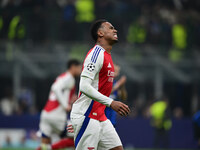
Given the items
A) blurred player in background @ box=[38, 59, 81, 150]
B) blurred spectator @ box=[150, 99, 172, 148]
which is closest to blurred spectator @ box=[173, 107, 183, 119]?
blurred spectator @ box=[150, 99, 172, 148]

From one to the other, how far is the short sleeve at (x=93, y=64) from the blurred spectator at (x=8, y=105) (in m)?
10.0

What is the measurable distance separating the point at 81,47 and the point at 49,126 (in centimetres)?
559

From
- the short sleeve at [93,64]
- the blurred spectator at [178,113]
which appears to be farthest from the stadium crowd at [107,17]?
the short sleeve at [93,64]

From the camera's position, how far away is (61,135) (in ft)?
34.1

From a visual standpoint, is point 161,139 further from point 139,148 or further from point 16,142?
point 16,142

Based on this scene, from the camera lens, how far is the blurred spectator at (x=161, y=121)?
15.6 meters

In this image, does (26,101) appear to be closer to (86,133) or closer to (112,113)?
(112,113)

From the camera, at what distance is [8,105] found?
1555cm

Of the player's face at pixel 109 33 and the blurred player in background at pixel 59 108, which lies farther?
the blurred player in background at pixel 59 108

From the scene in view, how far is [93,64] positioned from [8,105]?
405 inches

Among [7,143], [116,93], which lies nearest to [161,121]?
[7,143]

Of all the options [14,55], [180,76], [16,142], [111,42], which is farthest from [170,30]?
[111,42]

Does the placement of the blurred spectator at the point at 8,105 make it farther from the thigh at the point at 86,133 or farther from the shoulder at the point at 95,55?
the shoulder at the point at 95,55

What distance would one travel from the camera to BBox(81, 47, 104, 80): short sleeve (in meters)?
5.78
